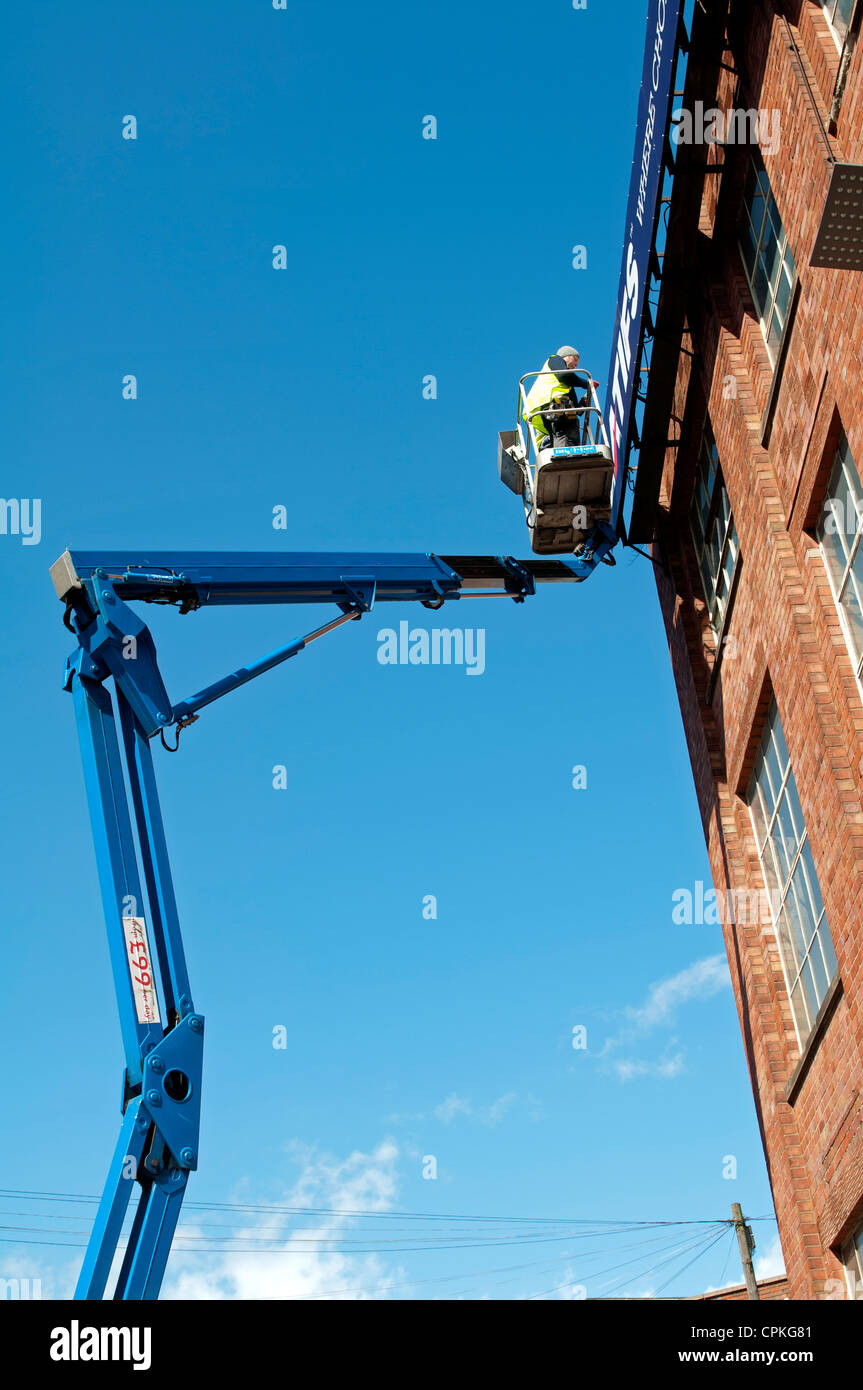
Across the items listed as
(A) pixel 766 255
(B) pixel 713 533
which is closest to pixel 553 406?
(B) pixel 713 533

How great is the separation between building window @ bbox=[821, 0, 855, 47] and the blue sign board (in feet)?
6.16

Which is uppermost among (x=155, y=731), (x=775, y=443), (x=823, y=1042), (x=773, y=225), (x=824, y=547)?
(x=773, y=225)

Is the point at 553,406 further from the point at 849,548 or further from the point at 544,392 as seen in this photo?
the point at 849,548

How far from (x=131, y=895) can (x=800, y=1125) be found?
24.9 ft

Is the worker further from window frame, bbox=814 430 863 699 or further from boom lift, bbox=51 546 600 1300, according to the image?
window frame, bbox=814 430 863 699

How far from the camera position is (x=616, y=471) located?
15852mm

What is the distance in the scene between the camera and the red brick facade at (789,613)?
11273mm

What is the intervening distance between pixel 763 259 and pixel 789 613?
391 cm

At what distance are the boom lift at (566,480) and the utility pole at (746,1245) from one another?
1640 centimetres

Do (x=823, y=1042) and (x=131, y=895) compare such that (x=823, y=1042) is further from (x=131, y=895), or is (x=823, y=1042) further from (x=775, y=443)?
(x=131, y=895)

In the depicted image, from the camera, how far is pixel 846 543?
11852mm

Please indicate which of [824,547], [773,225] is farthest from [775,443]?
[773,225]
